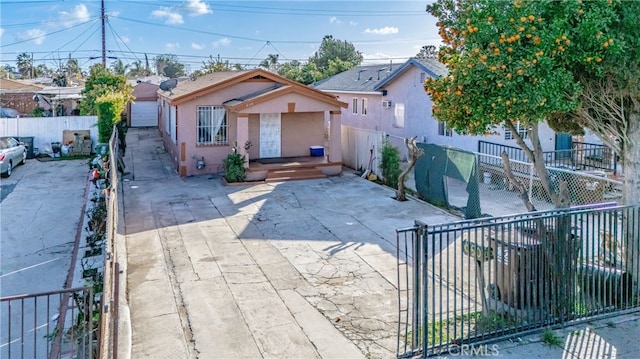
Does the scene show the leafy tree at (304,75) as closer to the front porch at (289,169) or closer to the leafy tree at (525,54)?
the front porch at (289,169)

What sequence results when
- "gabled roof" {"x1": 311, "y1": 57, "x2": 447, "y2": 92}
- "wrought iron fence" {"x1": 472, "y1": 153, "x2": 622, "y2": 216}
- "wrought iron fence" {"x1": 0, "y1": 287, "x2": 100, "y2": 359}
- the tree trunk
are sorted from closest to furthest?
"wrought iron fence" {"x1": 0, "y1": 287, "x2": 100, "y2": 359} < the tree trunk < "wrought iron fence" {"x1": 472, "y1": 153, "x2": 622, "y2": 216} < "gabled roof" {"x1": 311, "y1": 57, "x2": 447, "y2": 92}

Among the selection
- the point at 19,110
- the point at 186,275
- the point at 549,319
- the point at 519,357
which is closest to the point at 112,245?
the point at 186,275

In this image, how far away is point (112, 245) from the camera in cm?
709

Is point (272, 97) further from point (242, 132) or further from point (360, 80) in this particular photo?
point (360, 80)

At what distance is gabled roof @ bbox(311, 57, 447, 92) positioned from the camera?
814 inches

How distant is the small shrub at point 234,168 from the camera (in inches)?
672

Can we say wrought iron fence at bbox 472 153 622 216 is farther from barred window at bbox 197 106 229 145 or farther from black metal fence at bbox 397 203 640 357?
barred window at bbox 197 106 229 145

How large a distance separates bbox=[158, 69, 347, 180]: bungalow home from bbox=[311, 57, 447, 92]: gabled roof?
4.31 metres

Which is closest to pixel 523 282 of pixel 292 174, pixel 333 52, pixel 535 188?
pixel 535 188

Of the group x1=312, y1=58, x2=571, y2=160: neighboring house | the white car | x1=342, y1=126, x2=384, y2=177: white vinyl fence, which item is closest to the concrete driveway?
x1=342, y1=126, x2=384, y2=177: white vinyl fence

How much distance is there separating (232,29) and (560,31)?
53068 mm

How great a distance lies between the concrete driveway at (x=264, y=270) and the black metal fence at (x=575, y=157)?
5.19 meters

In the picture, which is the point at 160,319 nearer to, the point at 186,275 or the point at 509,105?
the point at 186,275

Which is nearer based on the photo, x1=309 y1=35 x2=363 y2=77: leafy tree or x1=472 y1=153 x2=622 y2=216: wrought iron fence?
x1=472 y1=153 x2=622 y2=216: wrought iron fence
